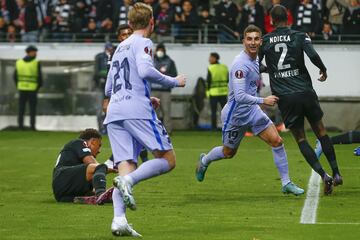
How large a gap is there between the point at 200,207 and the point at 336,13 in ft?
54.5

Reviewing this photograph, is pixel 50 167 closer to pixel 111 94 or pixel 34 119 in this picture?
pixel 111 94

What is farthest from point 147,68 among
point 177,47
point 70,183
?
point 177,47

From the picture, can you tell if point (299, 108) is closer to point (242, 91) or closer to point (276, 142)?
point (276, 142)

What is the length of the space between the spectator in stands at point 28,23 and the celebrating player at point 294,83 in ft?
54.5

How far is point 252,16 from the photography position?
27734 mm

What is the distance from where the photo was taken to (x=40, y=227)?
10.6 metres

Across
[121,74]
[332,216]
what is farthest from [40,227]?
[332,216]

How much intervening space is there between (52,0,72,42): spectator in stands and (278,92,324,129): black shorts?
16.4m

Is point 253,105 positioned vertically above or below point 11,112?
above

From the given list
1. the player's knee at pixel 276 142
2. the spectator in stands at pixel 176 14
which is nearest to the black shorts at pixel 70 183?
the player's knee at pixel 276 142

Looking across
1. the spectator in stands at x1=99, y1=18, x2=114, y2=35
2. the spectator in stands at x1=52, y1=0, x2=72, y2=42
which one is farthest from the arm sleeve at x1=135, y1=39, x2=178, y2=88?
the spectator in stands at x1=52, y1=0, x2=72, y2=42

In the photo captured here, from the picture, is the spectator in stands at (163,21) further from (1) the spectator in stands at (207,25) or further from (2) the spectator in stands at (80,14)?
(2) the spectator in stands at (80,14)

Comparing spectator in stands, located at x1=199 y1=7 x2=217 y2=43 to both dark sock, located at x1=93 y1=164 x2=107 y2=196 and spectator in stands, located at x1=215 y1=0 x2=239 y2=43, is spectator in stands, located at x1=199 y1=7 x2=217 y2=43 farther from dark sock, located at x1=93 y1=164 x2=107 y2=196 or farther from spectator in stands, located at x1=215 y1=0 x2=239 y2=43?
dark sock, located at x1=93 y1=164 x2=107 y2=196

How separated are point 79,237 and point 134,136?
1.01 metres
